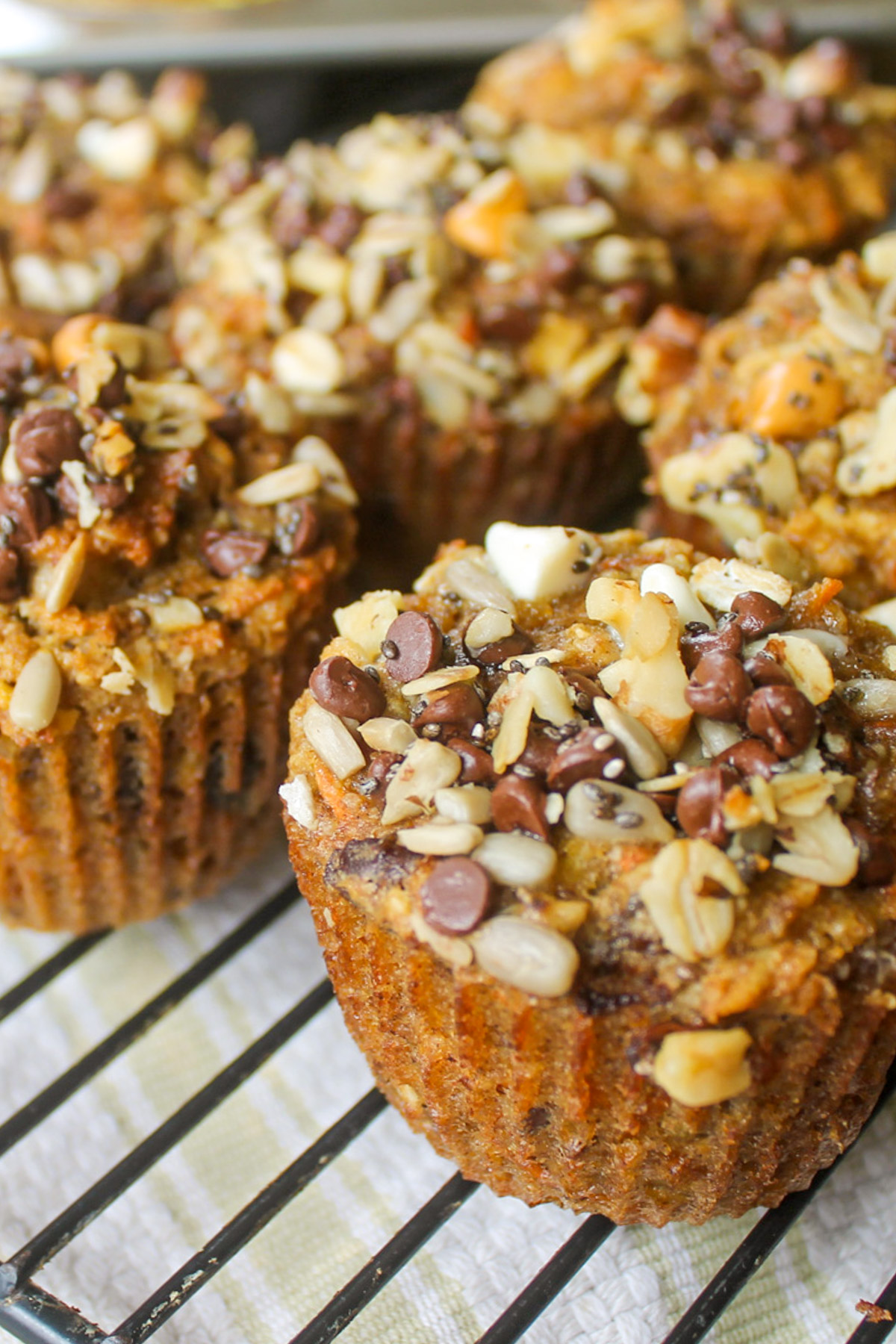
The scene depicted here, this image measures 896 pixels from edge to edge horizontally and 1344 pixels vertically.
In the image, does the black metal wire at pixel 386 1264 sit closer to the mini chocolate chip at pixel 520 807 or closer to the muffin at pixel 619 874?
the muffin at pixel 619 874

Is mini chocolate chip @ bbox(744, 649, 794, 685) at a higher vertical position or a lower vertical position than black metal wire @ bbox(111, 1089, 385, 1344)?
higher

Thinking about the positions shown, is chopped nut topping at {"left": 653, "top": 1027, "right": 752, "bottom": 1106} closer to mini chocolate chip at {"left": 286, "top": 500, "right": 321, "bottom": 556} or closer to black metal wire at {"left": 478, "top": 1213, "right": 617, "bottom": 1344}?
black metal wire at {"left": 478, "top": 1213, "right": 617, "bottom": 1344}

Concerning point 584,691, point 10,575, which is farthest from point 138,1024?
point 584,691

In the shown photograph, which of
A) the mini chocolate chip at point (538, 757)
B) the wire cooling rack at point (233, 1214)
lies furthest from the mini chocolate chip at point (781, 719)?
the wire cooling rack at point (233, 1214)

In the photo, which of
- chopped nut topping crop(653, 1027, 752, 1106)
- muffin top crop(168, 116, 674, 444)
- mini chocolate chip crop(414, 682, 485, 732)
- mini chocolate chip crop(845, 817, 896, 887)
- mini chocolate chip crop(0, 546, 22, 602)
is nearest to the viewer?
chopped nut topping crop(653, 1027, 752, 1106)

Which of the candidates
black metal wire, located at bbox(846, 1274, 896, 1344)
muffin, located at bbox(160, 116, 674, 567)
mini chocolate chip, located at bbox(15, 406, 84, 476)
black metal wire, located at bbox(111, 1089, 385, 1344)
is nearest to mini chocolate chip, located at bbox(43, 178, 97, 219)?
muffin, located at bbox(160, 116, 674, 567)

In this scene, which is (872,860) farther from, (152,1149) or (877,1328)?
(152,1149)
